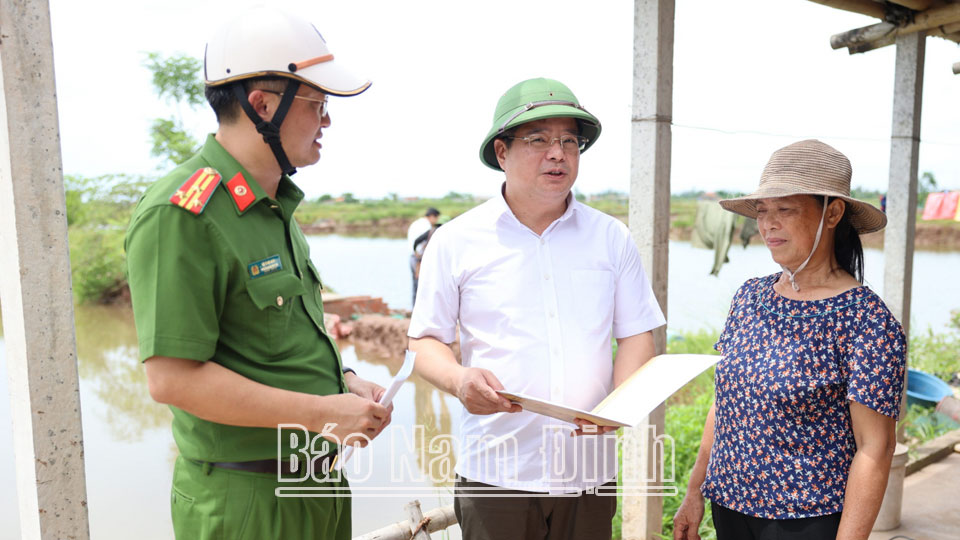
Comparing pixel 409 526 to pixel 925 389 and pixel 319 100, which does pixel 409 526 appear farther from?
pixel 925 389

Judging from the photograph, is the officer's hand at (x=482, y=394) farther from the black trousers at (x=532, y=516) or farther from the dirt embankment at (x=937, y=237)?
the dirt embankment at (x=937, y=237)

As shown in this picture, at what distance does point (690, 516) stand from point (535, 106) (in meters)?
1.15

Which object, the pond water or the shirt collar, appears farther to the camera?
the pond water

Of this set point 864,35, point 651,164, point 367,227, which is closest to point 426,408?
point 651,164

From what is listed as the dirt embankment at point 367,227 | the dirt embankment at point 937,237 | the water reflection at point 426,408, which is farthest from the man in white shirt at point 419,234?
the dirt embankment at point 367,227

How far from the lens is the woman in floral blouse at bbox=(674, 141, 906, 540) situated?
1.37m

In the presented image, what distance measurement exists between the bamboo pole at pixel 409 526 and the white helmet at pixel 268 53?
156 centimetres

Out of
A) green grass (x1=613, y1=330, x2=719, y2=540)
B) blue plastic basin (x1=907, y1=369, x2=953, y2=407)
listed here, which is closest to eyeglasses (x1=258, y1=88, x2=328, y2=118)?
green grass (x1=613, y1=330, x2=719, y2=540)

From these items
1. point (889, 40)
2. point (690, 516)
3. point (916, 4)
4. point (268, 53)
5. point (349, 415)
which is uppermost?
point (916, 4)

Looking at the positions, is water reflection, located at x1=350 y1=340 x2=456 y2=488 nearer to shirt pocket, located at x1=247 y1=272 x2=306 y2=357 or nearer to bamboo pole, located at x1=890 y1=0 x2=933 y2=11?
shirt pocket, located at x1=247 y1=272 x2=306 y2=357

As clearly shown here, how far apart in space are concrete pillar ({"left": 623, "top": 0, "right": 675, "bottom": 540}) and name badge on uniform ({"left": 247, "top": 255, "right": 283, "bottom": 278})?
65.0 inches

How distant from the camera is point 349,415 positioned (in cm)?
119

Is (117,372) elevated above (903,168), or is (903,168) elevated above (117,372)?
(903,168)

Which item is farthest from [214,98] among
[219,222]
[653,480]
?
[653,480]
